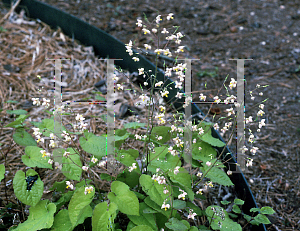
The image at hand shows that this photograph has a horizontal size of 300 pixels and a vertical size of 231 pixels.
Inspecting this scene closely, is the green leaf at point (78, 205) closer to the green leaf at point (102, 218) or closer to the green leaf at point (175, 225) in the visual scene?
the green leaf at point (102, 218)

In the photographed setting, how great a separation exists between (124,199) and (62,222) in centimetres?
35

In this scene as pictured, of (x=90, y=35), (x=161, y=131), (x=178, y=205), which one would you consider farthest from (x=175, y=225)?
(x=90, y=35)

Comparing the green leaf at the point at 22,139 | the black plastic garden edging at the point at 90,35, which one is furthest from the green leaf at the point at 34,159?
the black plastic garden edging at the point at 90,35

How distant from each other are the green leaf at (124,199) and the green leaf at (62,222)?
10.3 inches

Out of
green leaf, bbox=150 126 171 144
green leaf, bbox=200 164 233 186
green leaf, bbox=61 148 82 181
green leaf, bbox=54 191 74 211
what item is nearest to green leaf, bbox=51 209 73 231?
green leaf, bbox=54 191 74 211

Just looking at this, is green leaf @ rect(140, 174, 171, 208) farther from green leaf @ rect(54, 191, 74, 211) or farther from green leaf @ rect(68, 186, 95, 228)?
green leaf @ rect(54, 191, 74, 211)

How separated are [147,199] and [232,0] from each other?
3.46 m

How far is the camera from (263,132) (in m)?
2.39

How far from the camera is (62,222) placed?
132cm

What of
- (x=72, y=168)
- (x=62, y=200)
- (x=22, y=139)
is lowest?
(x=62, y=200)

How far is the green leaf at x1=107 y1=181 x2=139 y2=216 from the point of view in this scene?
1.22 m

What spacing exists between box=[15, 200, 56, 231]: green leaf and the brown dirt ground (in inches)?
53.6

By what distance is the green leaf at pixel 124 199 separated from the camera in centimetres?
122

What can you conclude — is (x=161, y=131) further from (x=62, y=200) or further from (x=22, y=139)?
(x=22, y=139)
